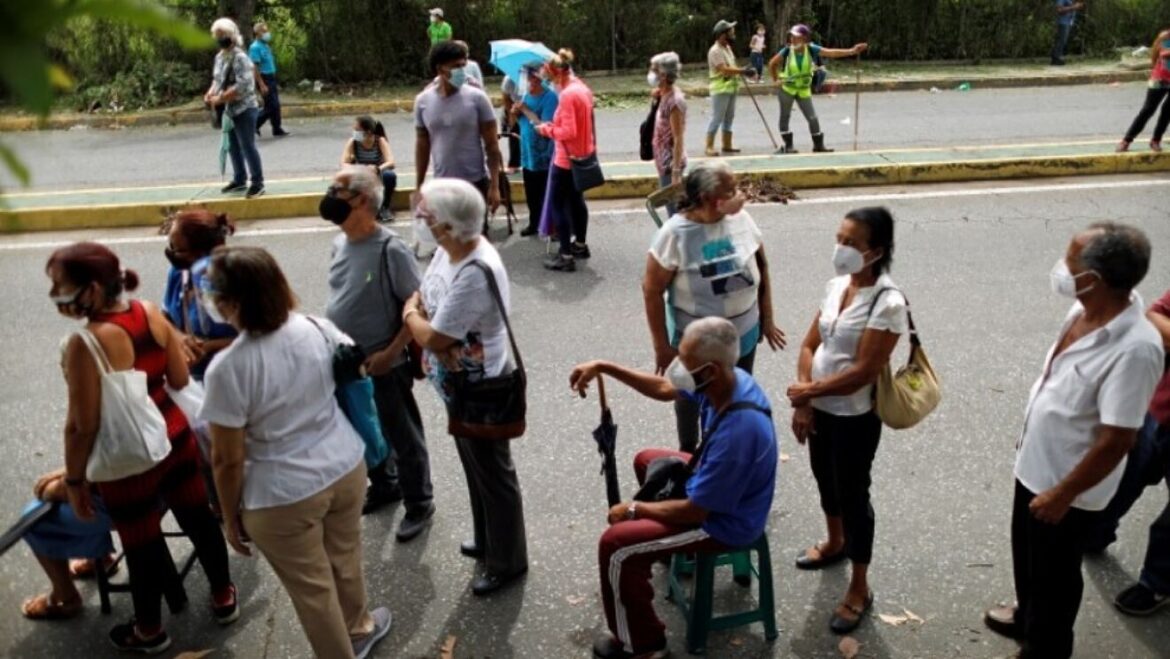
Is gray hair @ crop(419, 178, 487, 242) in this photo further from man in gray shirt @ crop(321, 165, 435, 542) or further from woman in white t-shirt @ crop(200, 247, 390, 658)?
woman in white t-shirt @ crop(200, 247, 390, 658)

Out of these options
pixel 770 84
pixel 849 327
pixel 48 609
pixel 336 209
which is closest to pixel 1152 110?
pixel 770 84

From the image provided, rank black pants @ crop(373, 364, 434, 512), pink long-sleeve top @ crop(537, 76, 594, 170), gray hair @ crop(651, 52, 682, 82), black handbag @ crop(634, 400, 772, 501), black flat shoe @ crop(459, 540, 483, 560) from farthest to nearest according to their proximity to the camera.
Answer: gray hair @ crop(651, 52, 682, 82) < pink long-sleeve top @ crop(537, 76, 594, 170) < black pants @ crop(373, 364, 434, 512) < black flat shoe @ crop(459, 540, 483, 560) < black handbag @ crop(634, 400, 772, 501)

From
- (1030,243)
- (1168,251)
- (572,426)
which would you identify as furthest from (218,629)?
(1168,251)

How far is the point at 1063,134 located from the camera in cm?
1262

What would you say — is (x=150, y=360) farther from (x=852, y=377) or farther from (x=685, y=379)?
(x=852, y=377)

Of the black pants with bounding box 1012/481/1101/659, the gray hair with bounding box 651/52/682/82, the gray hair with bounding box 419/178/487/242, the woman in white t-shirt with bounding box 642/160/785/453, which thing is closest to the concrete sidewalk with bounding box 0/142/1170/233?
the gray hair with bounding box 651/52/682/82

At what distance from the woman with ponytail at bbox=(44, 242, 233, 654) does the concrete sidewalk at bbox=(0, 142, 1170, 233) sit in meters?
6.18

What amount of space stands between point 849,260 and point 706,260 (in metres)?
0.77

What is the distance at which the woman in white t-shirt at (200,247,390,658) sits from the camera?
3.17m

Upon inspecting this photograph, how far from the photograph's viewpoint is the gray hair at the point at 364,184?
4098 millimetres

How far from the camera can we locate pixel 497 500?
4.14 metres

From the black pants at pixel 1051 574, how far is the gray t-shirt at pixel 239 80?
8.58 metres

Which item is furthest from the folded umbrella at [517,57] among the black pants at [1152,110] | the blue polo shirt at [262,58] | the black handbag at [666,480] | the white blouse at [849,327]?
the blue polo shirt at [262,58]

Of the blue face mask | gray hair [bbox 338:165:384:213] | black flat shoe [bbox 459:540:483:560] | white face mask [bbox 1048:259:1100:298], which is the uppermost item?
the blue face mask
